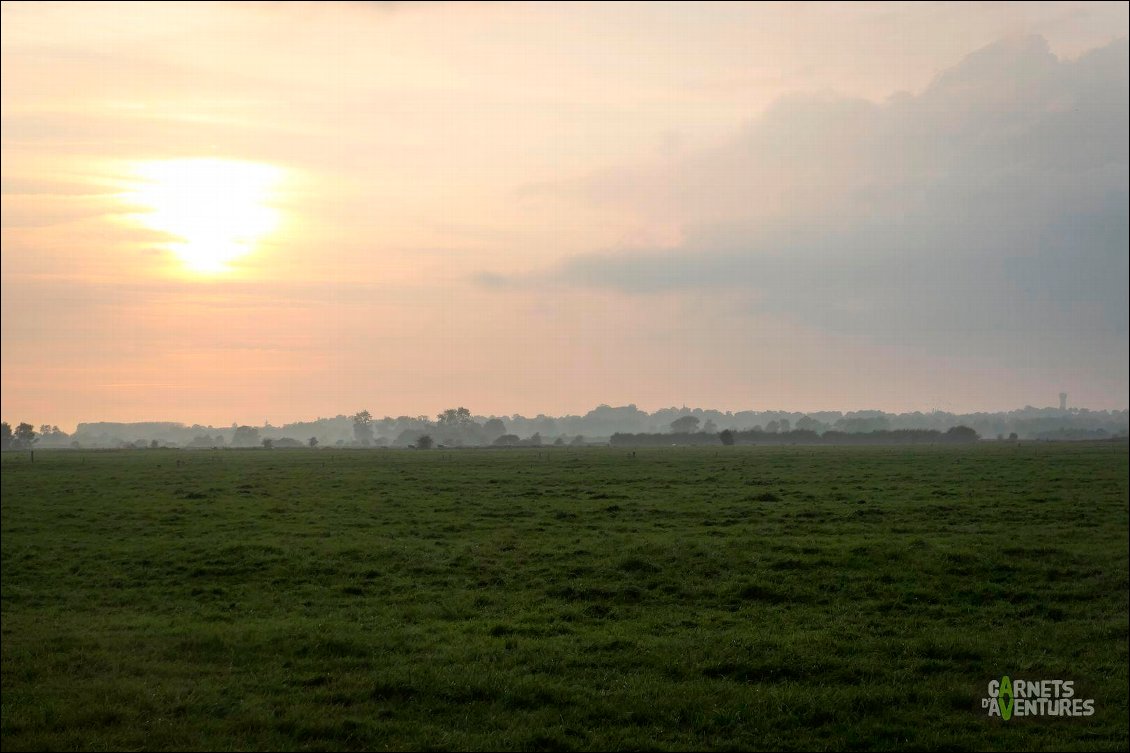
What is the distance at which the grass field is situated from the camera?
51.8 feet

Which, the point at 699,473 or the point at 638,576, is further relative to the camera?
the point at 699,473

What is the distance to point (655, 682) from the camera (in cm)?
1767

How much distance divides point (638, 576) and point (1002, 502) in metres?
23.3

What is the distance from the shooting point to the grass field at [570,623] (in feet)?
51.8

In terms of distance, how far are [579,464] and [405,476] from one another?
769 inches

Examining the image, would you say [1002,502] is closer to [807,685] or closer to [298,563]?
[807,685]

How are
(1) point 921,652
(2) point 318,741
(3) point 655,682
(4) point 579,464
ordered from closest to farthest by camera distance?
(2) point 318,741
(3) point 655,682
(1) point 921,652
(4) point 579,464

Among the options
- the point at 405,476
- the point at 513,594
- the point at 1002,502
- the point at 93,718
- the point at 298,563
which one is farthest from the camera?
the point at 405,476

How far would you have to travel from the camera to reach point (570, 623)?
2264 centimetres

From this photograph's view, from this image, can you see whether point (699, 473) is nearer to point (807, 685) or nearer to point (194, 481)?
point (194, 481)

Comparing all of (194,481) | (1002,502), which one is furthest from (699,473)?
(194,481)

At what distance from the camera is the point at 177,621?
23.8 m

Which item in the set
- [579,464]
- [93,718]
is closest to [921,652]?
[93,718]

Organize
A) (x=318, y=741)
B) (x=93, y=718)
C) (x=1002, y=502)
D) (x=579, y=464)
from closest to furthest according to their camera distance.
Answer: (x=318, y=741), (x=93, y=718), (x=1002, y=502), (x=579, y=464)
